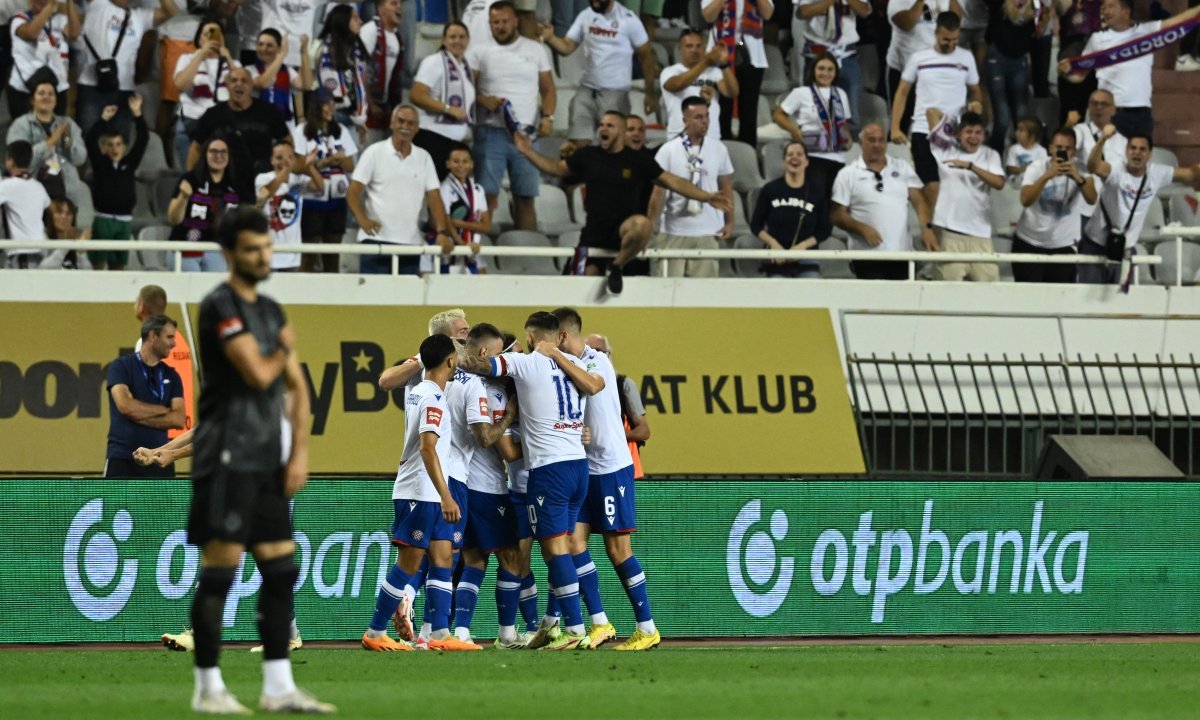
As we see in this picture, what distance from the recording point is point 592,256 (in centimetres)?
1672

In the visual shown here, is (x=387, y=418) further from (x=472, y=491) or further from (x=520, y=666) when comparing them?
(x=520, y=666)

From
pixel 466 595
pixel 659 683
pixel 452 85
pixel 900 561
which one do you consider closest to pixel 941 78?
pixel 452 85

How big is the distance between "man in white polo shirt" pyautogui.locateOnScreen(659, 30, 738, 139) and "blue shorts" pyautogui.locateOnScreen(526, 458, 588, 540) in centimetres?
737

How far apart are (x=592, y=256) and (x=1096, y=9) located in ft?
24.2

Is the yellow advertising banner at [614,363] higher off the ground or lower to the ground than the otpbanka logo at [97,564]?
higher

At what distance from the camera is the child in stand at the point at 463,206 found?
55.8 ft

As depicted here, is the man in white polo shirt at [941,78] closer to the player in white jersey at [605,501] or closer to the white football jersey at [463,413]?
the player in white jersey at [605,501]

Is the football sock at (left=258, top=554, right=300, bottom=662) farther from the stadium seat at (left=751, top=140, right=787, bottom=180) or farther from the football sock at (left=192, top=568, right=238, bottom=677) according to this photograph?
the stadium seat at (left=751, top=140, right=787, bottom=180)

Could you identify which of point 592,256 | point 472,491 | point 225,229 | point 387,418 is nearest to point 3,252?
point 387,418

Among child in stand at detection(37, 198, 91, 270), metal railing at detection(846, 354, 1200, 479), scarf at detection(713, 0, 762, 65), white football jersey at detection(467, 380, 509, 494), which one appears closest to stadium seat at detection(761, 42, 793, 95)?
scarf at detection(713, 0, 762, 65)

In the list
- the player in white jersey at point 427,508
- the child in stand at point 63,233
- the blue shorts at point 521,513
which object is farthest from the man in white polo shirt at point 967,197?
the child in stand at point 63,233

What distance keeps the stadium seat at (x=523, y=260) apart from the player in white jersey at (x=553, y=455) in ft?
21.2

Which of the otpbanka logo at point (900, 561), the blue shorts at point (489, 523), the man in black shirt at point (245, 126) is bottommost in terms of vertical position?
the otpbanka logo at point (900, 561)

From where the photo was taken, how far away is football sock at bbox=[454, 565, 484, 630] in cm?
1188
